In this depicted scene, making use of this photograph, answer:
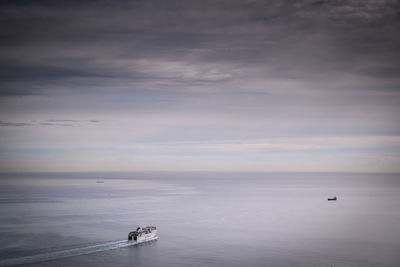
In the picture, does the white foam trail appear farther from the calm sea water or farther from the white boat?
the white boat

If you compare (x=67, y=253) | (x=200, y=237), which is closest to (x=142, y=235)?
(x=200, y=237)

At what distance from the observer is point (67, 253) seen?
58250 millimetres

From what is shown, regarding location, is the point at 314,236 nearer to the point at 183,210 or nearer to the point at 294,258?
the point at 294,258

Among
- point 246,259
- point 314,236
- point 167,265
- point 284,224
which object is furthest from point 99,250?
point 284,224

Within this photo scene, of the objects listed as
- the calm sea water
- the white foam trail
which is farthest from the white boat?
the calm sea water

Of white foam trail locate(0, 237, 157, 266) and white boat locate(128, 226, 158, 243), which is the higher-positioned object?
white boat locate(128, 226, 158, 243)

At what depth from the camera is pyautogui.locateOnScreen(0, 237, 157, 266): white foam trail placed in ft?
175

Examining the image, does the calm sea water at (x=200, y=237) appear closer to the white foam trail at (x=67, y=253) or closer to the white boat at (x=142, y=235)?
the white foam trail at (x=67, y=253)

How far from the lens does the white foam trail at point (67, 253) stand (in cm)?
5331

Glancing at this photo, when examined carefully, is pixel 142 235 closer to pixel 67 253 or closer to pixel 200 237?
pixel 200 237

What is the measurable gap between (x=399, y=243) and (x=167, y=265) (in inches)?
1754

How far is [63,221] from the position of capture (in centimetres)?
9162

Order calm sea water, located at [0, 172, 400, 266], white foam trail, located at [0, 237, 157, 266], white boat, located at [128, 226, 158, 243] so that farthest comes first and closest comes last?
1. white boat, located at [128, 226, 158, 243]
2. calm sea water, located at [0, 172, 400, 266]
3. white foam trail, located at [0, 237, 157, 266]

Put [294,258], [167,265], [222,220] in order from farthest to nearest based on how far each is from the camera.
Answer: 1. [222,220]
2. [294,258]
3. [167,265]
